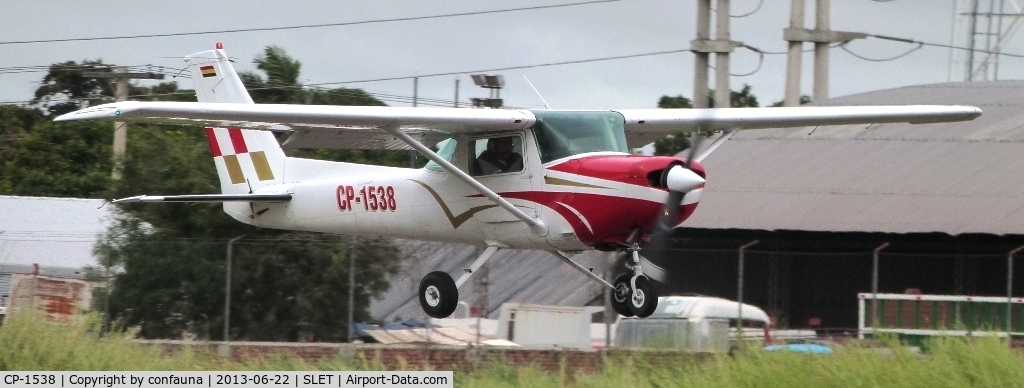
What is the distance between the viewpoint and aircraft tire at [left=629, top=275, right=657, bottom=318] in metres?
13.9

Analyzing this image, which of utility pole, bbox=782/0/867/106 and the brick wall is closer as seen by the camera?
the brick wall

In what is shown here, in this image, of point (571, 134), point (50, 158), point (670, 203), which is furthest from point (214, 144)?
point (50, 158)

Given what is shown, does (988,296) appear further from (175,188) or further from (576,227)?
(175,188)

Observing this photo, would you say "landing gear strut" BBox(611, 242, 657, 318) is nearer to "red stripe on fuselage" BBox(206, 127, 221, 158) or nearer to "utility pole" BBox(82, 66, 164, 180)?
"red stripe on fuselage" BBox(206, 127, 221, 158)

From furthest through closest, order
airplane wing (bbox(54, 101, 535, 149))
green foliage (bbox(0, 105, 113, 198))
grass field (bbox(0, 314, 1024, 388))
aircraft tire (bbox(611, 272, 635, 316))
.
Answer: green foliage (bbox(0, 105, 113, 198)) < aircraft tire (bbox(611, 272, 635, 316)) < airplane wing (bbox(54, 101, 535, 149)) < grass field (bbox(0, 314, 1024, 388))

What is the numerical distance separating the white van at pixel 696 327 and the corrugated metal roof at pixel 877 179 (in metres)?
6.14

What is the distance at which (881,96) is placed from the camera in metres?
36.0

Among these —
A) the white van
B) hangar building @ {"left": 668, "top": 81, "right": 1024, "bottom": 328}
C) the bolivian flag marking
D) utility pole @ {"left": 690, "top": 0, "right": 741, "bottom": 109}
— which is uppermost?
utility pole @ {"left": 690, "top": 0, "right": 741, "bottom": 109}

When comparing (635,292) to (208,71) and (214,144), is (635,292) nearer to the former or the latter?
(214,144)

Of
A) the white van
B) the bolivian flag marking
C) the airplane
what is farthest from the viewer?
the bolivian flag marking

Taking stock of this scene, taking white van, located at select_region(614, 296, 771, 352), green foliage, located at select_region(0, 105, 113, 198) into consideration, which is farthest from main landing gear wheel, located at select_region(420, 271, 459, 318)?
green foliage, located at select_region(0, 105, 113, 198)

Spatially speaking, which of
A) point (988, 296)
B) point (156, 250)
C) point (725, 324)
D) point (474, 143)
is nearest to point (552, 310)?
point (725, 324)

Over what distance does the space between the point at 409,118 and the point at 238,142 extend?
189 inches
